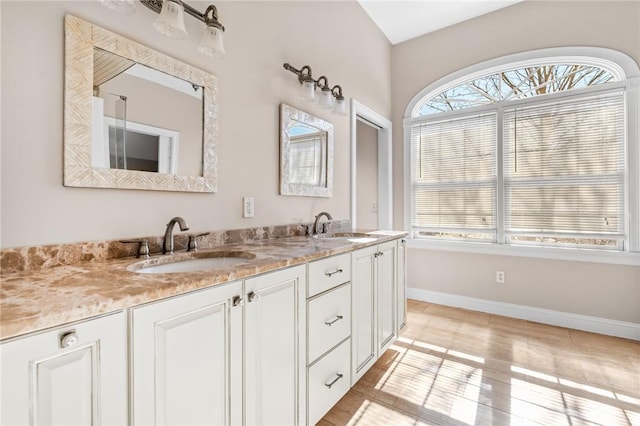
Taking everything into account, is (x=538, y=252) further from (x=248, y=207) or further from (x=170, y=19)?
(x=170, y=19)

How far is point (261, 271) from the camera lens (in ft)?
3.66

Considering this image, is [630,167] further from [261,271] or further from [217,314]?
[217,314]

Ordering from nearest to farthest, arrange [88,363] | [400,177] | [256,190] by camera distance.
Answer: [88,363] < [256,190] < [400,177]

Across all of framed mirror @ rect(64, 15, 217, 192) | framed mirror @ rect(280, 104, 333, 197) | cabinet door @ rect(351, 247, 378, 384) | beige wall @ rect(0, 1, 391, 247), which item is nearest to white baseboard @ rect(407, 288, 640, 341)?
beige wall @ rect(0, 1, 391, 247)

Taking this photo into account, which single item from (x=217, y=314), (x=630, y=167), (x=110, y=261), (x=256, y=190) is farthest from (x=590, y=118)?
(x=110, y=261)

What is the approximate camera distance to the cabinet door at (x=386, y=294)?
2.03 meters

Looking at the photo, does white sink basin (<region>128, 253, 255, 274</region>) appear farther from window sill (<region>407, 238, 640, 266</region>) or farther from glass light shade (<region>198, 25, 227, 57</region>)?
window sill (<region>407, 238, 640, 266</region>)

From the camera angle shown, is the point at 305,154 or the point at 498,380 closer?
the point at 498,380

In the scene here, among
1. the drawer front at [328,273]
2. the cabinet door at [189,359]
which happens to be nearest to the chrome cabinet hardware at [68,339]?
the cabinet door at [189,359]

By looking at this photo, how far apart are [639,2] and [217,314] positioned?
3.92 meters

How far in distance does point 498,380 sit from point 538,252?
5.06ft

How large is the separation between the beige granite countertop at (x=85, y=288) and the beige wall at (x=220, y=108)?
21 centimetres

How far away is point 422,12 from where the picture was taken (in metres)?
3.09

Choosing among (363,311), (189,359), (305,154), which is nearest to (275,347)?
(189,359)
